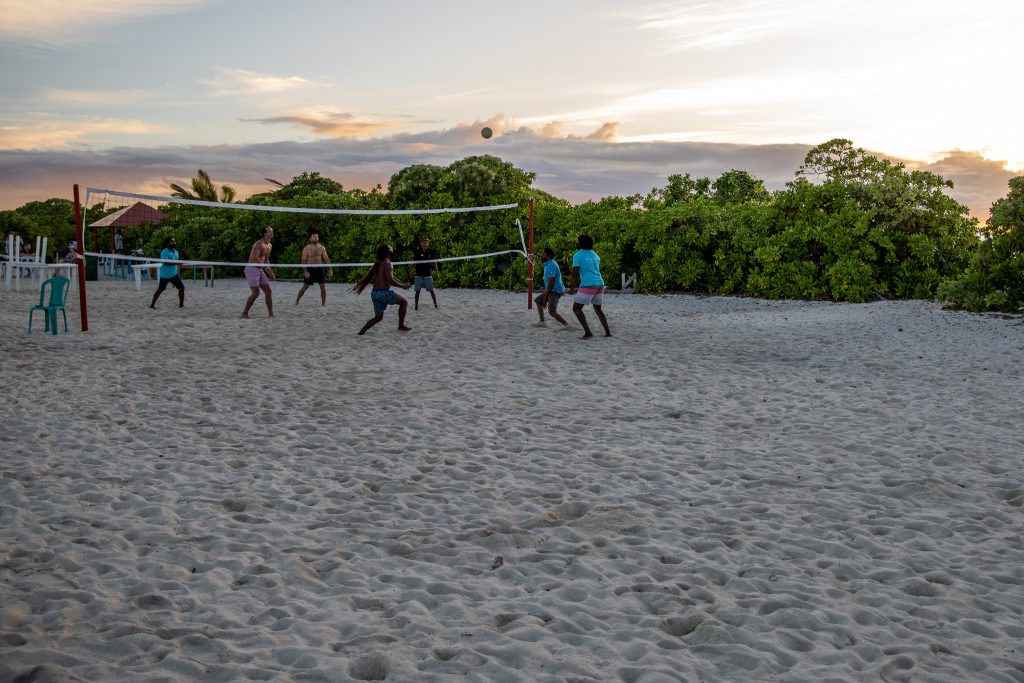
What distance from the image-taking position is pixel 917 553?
4.56m

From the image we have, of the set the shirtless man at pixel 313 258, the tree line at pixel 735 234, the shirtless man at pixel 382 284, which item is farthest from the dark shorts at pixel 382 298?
the tree line at pixel 735 234

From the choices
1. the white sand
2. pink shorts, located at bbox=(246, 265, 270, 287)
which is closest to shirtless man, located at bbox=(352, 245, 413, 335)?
the white sand

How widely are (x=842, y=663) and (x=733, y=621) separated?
51 centimetres

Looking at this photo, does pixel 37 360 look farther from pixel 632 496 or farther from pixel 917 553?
pixel 917 553

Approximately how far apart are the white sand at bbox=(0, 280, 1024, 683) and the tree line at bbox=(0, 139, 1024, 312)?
7.79 metres

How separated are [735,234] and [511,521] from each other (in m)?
16.1

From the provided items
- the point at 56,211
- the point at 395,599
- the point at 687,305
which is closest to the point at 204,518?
the point at 395,599

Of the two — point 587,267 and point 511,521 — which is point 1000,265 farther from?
point 511,521

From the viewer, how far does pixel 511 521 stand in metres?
5.06

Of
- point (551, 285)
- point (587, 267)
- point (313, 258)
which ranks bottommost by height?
point (551, 285)

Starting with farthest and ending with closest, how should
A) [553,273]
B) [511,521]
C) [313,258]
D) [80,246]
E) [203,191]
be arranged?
[203,191] → [313,258] → [553,273] → [80,246] → [511,521]

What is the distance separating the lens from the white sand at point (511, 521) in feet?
11.6

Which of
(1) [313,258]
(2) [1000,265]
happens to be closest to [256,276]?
(1) [313,258]

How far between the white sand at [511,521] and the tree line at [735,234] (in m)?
7.79
